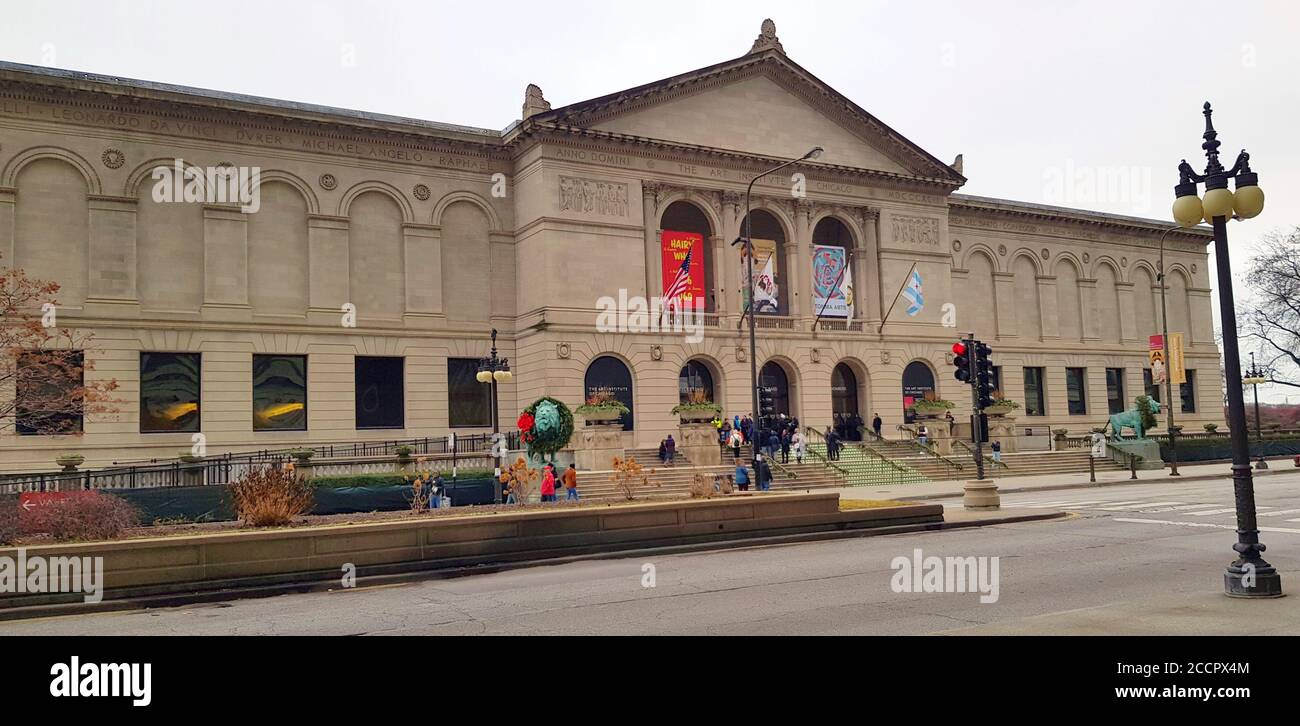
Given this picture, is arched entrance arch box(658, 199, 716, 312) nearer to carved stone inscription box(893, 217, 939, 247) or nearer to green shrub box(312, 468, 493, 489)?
carved stone inscription box(893, 217, 939, 247)

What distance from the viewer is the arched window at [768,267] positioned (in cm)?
4906

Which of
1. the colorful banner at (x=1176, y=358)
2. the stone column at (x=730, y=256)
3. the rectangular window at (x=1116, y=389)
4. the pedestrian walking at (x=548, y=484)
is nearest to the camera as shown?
the pedestrian walking at (x=548, y=484)

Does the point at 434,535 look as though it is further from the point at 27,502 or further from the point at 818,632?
the point at 818,632

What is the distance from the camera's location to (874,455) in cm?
4500

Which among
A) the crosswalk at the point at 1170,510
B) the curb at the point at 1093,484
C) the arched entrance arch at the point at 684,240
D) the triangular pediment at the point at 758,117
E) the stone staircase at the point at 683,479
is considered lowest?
the curb at the point at 1093,484

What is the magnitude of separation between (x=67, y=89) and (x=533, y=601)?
3349 cm

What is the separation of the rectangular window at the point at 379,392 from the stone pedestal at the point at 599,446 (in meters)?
9.29

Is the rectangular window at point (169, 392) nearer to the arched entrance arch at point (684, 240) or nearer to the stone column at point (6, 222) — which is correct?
the stone column at point (6, 222)

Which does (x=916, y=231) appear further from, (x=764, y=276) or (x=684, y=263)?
(x=684, y=263)

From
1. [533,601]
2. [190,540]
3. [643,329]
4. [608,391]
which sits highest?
[643,329]

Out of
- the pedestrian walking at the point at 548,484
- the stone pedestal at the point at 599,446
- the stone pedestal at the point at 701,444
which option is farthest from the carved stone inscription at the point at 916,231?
the pedestrian walking at the point at 548,484

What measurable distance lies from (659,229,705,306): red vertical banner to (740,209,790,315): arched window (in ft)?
6.96
